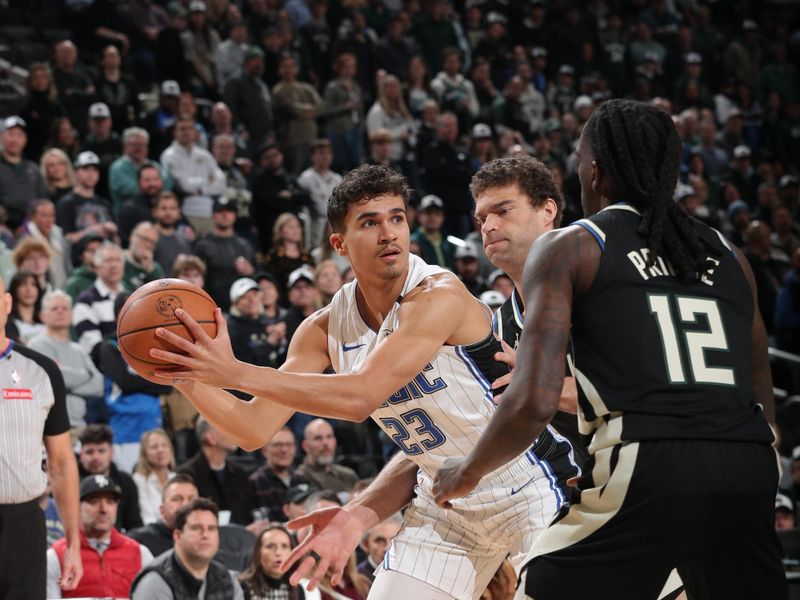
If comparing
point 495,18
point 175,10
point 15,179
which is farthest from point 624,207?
point 495,18

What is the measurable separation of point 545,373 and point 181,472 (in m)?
6.53

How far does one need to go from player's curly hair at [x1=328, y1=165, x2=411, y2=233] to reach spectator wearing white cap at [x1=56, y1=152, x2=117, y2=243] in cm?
716

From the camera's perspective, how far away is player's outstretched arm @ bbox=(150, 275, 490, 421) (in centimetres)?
377

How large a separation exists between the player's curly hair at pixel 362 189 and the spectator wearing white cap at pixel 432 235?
8246 millimetres

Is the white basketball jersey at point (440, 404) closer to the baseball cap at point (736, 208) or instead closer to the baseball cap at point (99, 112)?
the baseball cap at point (99, 112)

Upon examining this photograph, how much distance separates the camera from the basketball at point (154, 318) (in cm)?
399

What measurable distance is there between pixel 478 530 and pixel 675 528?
5.17ft

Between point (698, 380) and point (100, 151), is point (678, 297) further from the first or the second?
point (100, 151)

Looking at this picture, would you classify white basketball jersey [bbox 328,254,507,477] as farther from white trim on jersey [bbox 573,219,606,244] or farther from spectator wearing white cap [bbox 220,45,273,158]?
spectator wearing white cap [bbox 220,45,273,158]

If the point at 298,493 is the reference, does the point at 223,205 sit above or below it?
above

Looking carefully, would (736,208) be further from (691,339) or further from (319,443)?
(691,339)

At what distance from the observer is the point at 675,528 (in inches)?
125

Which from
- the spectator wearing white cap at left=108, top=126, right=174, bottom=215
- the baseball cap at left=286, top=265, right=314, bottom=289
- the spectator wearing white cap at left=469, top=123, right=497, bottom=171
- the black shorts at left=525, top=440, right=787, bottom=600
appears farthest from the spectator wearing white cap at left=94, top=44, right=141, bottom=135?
the black shorts at left=525, top=440, right=787, bottom=600

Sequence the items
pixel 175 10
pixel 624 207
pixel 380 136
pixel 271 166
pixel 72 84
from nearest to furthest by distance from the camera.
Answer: pixel 624 207 → pixel 72 84 → pixel 271 166 → pixel 380 136 → pixel 175 10
